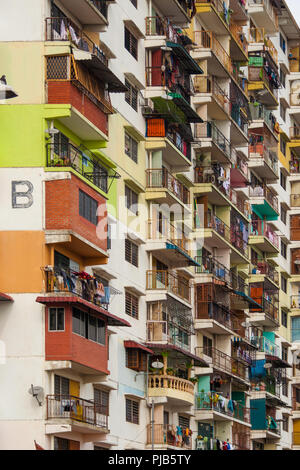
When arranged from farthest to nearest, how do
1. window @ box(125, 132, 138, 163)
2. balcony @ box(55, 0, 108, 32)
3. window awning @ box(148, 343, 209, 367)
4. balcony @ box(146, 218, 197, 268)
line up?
balcony @ box(146, 218, 197, 268), window @ box(125, 132, 138, 163), window awning @ box(148, 343, 209, 367), balcony @ box(55, 0, 108, 32)

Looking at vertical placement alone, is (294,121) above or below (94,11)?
above

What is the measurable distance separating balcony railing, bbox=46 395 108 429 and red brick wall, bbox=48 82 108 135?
36.5 ft

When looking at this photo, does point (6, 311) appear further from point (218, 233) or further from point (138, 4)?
point (218, 233)

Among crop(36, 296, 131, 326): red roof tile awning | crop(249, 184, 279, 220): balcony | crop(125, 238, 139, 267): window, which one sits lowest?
crop(36, 296, 131, 326): red roof tile awning

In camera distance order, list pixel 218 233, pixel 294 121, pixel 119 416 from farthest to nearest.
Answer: pixel 294 121, pixel 218 233, pixel 119 416

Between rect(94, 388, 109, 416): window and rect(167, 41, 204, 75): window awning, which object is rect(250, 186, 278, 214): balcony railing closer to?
rect(167, 41, 204, 75): window awning

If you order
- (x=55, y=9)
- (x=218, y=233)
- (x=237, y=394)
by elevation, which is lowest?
(x=237, y=394)

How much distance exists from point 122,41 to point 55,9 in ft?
27.1

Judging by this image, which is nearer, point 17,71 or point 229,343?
point 17,71

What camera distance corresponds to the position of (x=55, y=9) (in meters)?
53.8

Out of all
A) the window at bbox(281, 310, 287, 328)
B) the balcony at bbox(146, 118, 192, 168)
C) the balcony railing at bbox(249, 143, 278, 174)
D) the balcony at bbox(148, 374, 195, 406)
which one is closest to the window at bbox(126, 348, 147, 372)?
the balcony at bbox(148, 374, 195, 406)

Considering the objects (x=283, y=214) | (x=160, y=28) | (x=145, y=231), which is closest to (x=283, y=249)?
(x=283, y=214)

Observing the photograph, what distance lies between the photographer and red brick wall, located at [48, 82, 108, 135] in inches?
2056

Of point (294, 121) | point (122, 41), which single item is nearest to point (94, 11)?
point (122, 41)
